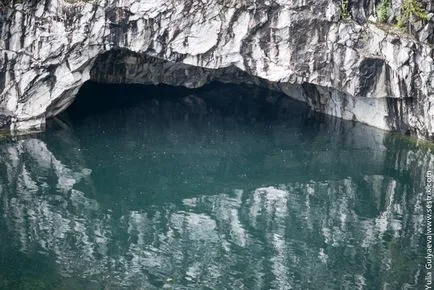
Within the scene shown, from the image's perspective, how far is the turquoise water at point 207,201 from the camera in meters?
27.7

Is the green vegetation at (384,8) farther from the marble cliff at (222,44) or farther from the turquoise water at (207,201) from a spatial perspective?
the turquoise water at (207,201)

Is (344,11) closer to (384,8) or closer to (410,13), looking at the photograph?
(384,8)

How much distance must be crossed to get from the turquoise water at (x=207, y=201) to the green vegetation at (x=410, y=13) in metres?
8.53

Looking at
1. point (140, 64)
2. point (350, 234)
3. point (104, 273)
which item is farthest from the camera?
point (140, 64)

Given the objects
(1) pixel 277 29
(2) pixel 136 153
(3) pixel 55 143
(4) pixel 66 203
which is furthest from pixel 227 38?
(4) pixel 66 203

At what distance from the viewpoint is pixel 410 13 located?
42.2 meters

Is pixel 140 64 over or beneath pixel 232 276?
over

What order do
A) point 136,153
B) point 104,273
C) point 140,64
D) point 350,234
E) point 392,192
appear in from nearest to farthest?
1. point 104,273
2. point 350,234
3. point 392,192
4. point 136,153
5. point 140,64

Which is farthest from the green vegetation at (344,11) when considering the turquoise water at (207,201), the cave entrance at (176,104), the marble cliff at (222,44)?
the cave entrance at (176,104)

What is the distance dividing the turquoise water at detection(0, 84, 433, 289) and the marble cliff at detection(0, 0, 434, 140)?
3.56 meters

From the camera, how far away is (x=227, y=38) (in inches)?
1679

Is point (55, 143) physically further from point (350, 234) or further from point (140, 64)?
point (350, 234)

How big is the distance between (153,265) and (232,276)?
347cm

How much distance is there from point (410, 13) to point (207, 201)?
747 inches
